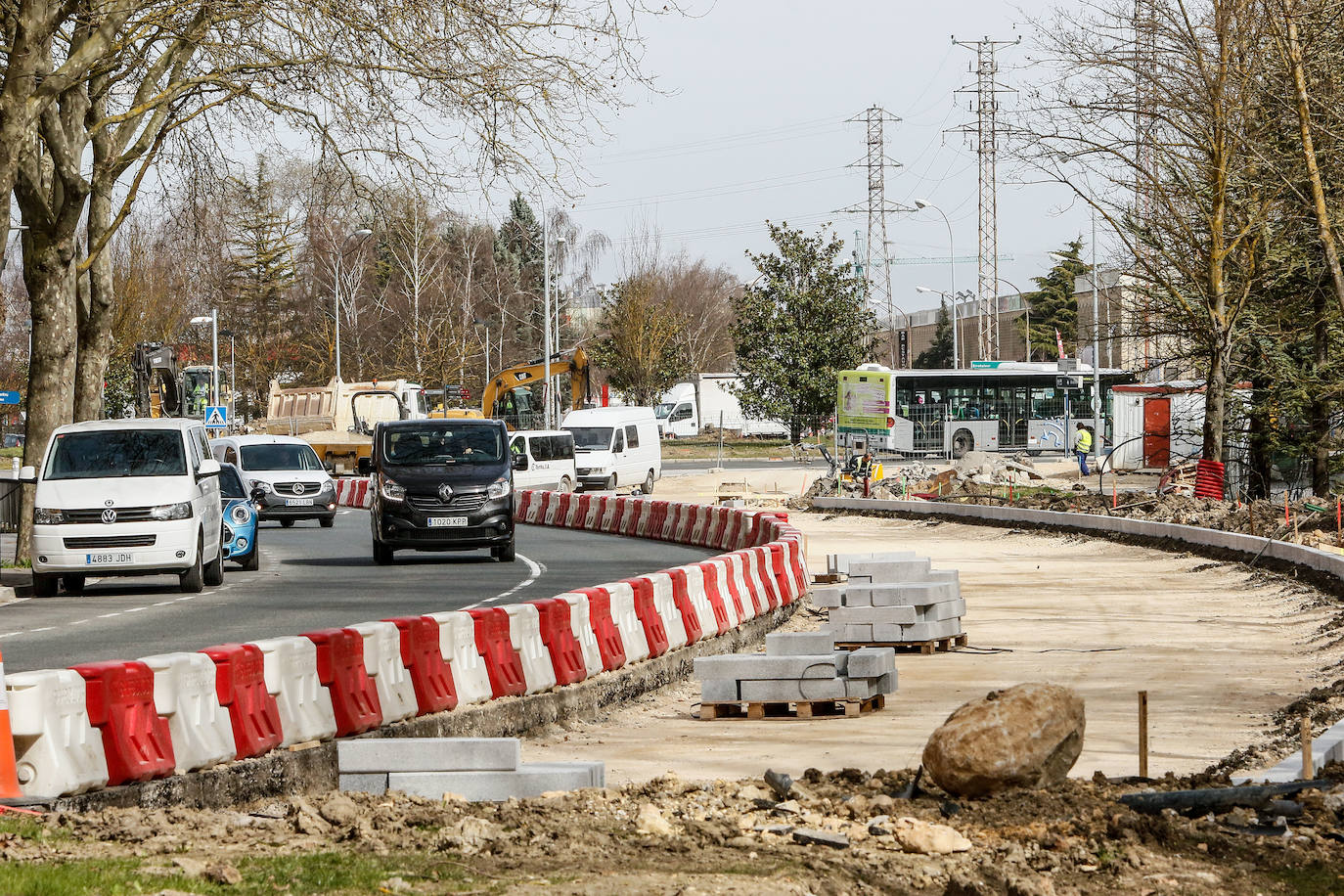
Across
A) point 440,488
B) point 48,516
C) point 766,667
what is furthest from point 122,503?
point 766,667

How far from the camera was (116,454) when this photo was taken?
21031mm

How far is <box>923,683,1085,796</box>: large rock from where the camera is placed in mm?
8359

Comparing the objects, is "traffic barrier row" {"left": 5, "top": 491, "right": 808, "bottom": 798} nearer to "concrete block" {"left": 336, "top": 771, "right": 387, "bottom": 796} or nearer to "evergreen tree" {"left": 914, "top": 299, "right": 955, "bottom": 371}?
"concrete block" {"left": 336, "top": 771, "right": 387, "bottom": 796}

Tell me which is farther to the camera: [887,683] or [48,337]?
[48,337]

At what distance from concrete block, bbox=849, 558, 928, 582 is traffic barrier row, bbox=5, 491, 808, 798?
54.1 inches

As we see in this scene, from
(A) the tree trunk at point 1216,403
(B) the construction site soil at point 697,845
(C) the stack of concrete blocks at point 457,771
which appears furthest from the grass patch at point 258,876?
(A) the tree trunk at point 1216,403

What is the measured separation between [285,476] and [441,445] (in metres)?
12.3

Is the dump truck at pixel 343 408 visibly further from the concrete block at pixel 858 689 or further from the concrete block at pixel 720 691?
the concrete block at pixel 858 689

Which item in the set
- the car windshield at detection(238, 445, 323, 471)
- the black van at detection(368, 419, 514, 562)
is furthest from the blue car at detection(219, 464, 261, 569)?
the car windshield at detection(238, 445, 323, 471)

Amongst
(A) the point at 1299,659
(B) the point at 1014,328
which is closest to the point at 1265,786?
(A) the point at 1299,659

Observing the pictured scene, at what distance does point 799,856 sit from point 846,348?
65933 millimetres

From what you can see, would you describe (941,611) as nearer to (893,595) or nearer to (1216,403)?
(893,595)

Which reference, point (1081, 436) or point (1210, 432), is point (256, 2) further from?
point (1081, 436)

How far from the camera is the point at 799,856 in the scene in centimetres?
693
